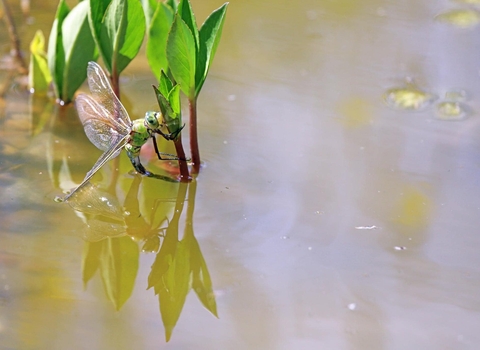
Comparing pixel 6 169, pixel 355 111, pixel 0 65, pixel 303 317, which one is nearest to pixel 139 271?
pixel 303 317

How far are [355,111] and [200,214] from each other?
72 cm

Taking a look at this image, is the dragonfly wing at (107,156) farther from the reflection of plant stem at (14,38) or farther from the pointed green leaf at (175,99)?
the reflection of plant stem at (14,38)

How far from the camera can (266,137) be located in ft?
6.35

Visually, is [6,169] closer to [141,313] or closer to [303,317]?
[141,313]

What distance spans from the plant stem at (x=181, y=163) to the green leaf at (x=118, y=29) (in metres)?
0.36

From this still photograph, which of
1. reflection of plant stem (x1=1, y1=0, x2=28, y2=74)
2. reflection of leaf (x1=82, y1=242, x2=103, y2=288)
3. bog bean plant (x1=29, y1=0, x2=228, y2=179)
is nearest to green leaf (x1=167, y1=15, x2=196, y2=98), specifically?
bog bean plant (x1=29, y1=0, x2=228, y2=179)

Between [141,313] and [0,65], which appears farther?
[0,65]

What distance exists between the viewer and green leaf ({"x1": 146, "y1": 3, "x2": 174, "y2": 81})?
1.79m

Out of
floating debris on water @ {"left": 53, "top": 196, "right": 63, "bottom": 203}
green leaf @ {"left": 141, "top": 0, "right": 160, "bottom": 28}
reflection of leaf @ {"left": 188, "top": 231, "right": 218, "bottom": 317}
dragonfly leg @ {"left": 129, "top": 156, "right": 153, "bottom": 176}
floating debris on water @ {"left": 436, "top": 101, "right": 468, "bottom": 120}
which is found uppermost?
green leaf @ {"left": 141, "top": 0, "right": 160, "bottom": 28}

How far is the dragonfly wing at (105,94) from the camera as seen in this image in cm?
166

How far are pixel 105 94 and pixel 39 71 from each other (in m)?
0.50

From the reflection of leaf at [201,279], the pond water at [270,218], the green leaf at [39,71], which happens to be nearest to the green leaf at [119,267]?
the pond water at [270,218]

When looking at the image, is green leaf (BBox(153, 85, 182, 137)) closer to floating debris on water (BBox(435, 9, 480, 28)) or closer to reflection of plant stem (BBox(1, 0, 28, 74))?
reflection of plant stem (BBox(1, 0, 28, 74))

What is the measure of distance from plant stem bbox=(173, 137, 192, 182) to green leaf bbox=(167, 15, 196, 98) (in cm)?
14
